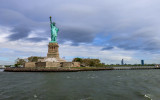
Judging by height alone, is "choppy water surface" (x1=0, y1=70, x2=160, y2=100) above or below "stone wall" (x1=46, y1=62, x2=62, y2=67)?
below

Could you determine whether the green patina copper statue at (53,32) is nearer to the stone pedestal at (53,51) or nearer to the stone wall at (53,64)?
the stone pedestal at (53,51)

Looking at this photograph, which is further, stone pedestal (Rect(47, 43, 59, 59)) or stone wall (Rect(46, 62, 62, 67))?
stone pedestal (Rect(47, 43, 59, 59))

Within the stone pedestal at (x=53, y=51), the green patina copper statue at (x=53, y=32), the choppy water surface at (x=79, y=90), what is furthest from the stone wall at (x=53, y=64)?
the choppy water surface at (x=79, y=90)

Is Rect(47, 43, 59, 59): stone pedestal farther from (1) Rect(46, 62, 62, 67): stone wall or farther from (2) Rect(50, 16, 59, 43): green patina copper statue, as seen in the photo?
(1) Rect(46, 62, 62, 67): stone wall

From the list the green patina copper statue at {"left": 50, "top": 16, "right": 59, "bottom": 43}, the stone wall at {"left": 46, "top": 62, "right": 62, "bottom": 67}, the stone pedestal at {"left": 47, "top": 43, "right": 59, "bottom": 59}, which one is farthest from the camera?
the green patina copper statue at {"left": 50, "top": 16, "right": 59, "bottom": 43}

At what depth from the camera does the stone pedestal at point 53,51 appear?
7012 cm

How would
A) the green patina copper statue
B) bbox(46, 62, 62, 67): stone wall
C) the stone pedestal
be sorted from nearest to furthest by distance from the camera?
bbox(46, 62, 62, 67): stone wall, the stone pedestal, the green patina copper statue

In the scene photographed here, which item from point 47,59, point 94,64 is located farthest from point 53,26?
point 94,64

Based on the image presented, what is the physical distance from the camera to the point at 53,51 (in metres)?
70.9

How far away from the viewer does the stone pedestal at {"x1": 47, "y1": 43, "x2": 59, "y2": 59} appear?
70.1 meters

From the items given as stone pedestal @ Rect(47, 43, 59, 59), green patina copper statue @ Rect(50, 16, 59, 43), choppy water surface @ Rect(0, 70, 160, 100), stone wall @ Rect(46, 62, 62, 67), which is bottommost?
choppy water surface @ Rect(0, 70, 160, 100)

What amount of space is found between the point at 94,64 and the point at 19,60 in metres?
57.5

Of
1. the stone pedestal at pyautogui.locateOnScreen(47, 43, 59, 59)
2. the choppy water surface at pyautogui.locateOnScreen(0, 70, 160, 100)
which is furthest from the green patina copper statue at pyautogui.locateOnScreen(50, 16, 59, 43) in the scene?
the choppy water surface at pyautogui.locateOnScreen(0, 70, 160, 100)

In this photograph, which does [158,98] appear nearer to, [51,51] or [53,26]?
[51,51]
